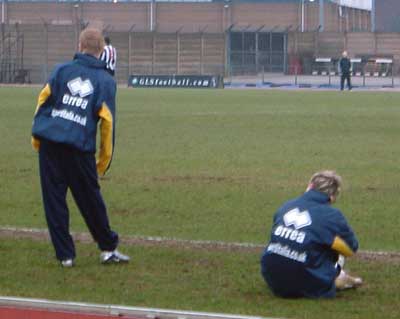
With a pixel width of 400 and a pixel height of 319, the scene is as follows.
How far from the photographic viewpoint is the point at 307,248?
28.3 feet

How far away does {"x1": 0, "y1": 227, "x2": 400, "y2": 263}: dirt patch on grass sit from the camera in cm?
1060

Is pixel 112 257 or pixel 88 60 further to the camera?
pixel 112 257

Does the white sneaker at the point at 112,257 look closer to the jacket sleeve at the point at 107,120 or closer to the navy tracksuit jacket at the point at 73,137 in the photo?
the navy tracksuit jacket at the point at 73,137

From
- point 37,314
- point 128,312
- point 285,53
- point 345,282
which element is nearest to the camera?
point 128,312

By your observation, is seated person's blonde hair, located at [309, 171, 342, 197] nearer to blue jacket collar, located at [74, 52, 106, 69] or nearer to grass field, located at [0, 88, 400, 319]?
grass field, located at [0, 88, 400, 319]

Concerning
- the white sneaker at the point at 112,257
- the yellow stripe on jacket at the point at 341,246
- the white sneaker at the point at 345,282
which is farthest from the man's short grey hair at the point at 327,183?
the white sneaker at the point at 112,257

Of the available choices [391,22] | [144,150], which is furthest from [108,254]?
[391,22]

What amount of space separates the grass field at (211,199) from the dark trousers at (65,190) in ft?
1.03

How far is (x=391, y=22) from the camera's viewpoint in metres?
88.9

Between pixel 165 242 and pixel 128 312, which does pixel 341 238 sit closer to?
pixel 128 312

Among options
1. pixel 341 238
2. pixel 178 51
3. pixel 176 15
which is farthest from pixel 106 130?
pixel 176 15

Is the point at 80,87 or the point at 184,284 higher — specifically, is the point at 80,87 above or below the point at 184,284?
above

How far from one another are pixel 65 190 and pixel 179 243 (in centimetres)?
178

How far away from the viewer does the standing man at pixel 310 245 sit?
28.4ft
